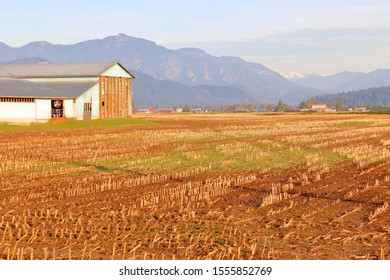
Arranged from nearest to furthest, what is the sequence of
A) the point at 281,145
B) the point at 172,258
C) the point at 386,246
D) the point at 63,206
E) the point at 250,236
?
the point at 172,258, the point at 386,246, the point at 250,236, the point at 63,206, the point at 281,145

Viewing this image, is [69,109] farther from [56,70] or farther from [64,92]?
[56,70]

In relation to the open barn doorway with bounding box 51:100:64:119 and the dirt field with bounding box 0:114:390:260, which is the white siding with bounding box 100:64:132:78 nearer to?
the open barn doorway with bounding box 51:100:64:119

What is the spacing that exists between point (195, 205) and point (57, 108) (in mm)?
49377

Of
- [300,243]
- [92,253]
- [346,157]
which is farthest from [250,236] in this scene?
[346,157]

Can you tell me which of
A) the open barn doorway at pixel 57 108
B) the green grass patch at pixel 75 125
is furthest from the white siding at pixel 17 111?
the open barn doorway at pixel 57 108

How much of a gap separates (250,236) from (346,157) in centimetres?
1656

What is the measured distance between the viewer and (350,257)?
10.4 m

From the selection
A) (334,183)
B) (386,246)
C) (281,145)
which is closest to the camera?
(386,246)

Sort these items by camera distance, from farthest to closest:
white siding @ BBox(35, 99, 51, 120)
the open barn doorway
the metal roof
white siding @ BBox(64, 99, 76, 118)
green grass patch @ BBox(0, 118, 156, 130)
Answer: white siding @ BBox(64, 99, 76, 118) → the open barn doorway → white siding @ BBox(35, 99, 51, 120) → the metal roof → green grass patch @ BBox(0, 118, 156, 130)

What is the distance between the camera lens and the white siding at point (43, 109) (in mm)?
58803

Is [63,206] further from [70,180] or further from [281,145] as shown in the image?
[281,145]

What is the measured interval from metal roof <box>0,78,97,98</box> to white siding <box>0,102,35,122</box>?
0.86 meters

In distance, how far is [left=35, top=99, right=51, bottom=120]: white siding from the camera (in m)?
58.8

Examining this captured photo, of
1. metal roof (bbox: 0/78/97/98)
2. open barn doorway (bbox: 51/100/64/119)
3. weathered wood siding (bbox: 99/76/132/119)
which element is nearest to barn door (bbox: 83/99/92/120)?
metal roof (bbox: 0/78/97/98)
